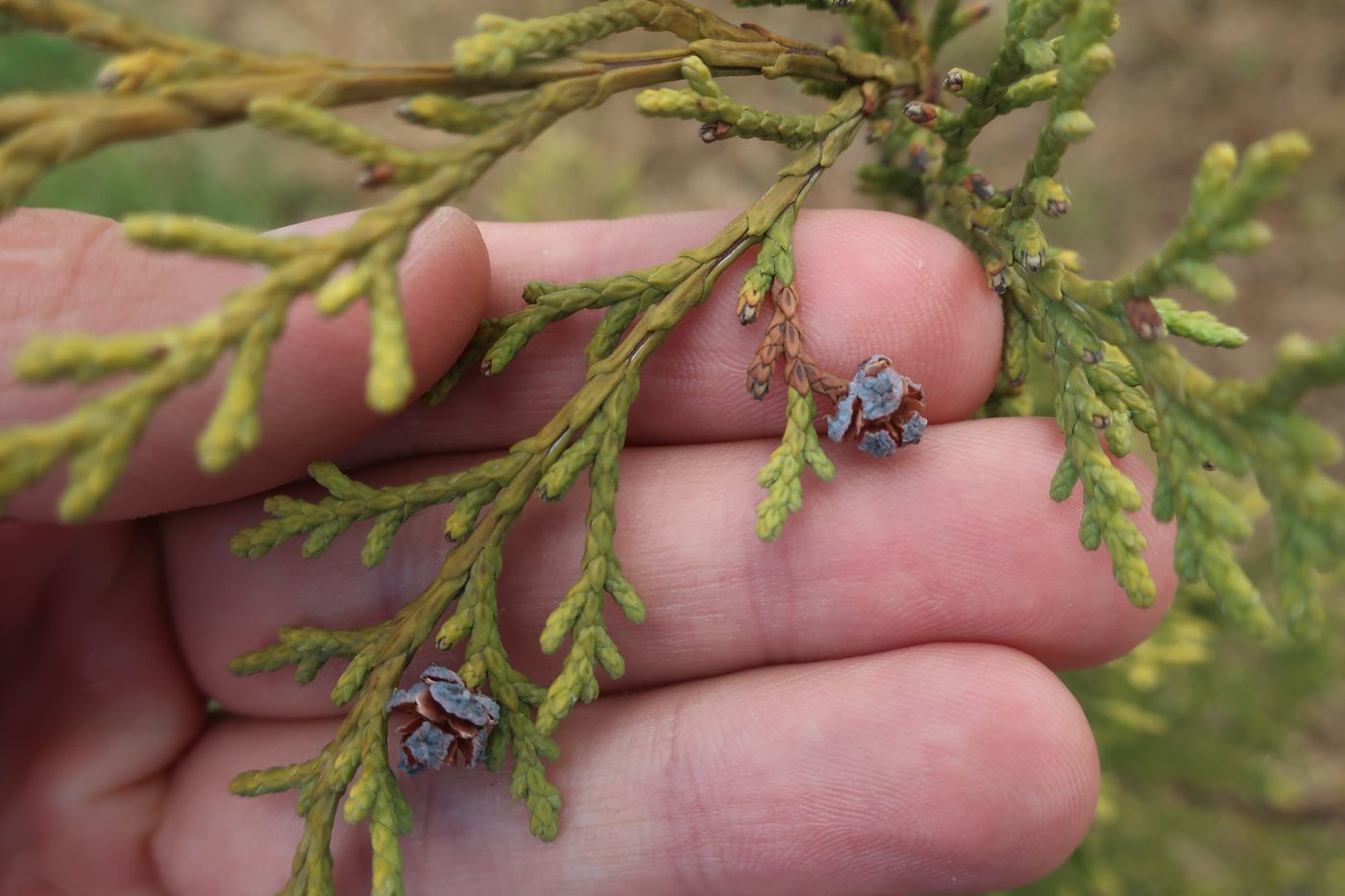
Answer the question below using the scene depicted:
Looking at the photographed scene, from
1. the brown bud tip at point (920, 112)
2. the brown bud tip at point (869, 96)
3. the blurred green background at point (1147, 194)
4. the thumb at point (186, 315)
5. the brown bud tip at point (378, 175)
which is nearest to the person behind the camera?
the brown bud tip at point (378, 175)

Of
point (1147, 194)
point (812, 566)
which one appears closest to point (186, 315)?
point (812, 566)

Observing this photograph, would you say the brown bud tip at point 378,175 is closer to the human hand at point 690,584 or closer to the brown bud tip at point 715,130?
the human hand at point 690,584

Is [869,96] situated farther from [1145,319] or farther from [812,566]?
[812,566]

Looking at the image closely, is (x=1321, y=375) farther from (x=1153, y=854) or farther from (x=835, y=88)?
(x=1153, y=854)

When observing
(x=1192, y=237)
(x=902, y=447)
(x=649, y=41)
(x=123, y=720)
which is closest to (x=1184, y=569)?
(x=1192, y=237)

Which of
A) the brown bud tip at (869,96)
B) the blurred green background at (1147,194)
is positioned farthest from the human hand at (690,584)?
the blurred green background at (1147,194)
